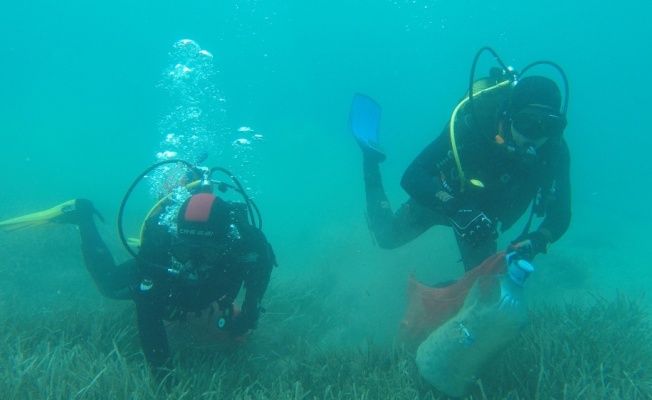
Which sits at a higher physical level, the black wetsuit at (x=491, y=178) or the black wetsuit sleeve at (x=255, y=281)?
the black wetsuit at (x=491, y=178)

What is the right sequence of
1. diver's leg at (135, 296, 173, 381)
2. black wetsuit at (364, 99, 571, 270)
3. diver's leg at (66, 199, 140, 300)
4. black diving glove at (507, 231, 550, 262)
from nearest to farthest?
diver's leg at (135, 296, 173, 381), black diving glove at (507, 231, 550, 262), black wetsuit at (364, 99, 571, 270), diver's leg at (66, 199, 140, 300)

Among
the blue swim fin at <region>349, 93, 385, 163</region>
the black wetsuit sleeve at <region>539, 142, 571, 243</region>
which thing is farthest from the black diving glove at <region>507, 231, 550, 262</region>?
the blue swim fin at <region>349, 93, 385, 163</region>

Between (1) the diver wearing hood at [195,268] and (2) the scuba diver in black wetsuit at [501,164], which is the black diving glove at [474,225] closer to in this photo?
(2) the scuba diver in black wetsuit at [501,164]

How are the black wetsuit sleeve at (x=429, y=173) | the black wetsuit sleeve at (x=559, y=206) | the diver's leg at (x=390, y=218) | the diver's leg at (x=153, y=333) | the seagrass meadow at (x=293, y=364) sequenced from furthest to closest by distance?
the diver's leg at (x=390, y=218)
the black wetsuit sleeve at (x=559, y=206)
the black wetsuit sleeve at (x=429, y=173)
the diver's leg at (x=153, y=333)
the seagrass meadow at (x=293, y=364)

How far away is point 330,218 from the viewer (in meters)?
16.9

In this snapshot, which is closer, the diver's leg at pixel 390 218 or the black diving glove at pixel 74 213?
the diver's leg at pixel 390 218

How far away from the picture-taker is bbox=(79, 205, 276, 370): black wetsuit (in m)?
3.34

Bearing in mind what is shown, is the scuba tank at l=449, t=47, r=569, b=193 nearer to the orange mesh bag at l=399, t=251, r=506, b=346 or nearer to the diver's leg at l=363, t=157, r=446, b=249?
the orange mesh bag at l=399, t=251, r=506, b=346

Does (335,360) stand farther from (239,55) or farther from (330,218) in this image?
(239,55)

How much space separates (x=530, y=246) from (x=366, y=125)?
13.2ft

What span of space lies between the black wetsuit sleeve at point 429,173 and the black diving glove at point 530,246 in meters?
0.82

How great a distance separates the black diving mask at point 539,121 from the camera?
326 centimetres

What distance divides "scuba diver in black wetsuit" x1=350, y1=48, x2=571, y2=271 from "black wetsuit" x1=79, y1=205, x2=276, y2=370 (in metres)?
1.88

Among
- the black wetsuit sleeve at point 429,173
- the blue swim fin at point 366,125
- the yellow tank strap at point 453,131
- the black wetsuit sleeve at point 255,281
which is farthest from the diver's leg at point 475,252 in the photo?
the black wetsuit sleeve at point 255,281
